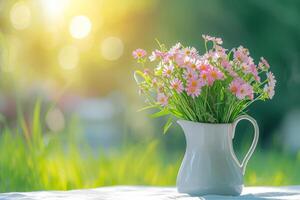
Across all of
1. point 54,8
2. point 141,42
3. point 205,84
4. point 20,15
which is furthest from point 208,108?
point 20,15

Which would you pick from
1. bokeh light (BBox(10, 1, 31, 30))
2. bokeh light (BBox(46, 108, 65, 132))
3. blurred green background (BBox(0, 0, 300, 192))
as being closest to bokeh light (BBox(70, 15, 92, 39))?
blurred green background (BBox(0, 0, 300, 192))

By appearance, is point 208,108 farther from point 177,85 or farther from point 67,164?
point 67,164

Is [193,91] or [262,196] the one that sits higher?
[193,91]

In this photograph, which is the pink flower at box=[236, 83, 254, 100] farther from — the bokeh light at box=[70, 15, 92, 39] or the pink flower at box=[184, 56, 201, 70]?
the bokeh light at box=[70, 15, 92, 39]

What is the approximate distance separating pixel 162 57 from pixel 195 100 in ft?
0.45

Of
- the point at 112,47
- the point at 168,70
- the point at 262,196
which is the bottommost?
the point at 262,196

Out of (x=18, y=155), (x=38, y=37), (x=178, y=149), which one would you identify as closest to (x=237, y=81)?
(x=18, y=155)

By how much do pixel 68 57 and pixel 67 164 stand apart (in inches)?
139

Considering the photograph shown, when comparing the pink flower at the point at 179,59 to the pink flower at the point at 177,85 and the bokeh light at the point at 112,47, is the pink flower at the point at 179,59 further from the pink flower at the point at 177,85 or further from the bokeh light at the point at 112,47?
the bokeh light at the point at 112,47

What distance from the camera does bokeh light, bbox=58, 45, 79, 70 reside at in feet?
20.0

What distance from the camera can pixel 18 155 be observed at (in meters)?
2.49

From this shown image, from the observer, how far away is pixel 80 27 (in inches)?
225

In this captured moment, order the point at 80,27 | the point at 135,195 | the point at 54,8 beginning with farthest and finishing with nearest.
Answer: the point at 54,8 < the point at 80,27 < the point at 135,195

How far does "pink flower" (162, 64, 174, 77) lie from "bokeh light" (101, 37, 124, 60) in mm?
4523
